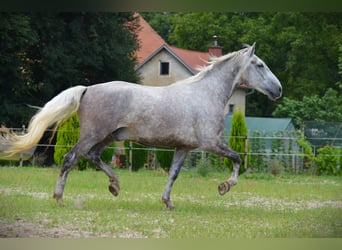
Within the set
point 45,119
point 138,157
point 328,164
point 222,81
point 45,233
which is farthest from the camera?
point 328,164

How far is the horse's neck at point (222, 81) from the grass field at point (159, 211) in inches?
54.8

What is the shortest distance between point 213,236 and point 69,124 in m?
7.72

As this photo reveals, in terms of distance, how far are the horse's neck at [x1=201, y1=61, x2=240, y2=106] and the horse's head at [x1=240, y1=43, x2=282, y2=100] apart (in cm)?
12

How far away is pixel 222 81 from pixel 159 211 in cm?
175

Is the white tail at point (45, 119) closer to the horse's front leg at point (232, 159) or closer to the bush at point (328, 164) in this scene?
the horse's front leg at point (232, 159)

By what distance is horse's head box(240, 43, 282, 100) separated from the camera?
326 inches

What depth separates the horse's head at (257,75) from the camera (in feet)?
27.2

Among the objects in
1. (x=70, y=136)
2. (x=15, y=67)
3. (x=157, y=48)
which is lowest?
(x=70, y=136)

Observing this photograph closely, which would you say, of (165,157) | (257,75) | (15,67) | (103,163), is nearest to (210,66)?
(257,75)

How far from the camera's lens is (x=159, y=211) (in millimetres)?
7828

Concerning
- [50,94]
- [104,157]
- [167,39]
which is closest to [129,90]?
[104,157]

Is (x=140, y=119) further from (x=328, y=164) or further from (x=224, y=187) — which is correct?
(x=328, y=164)

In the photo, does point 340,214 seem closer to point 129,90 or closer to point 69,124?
point 129,90

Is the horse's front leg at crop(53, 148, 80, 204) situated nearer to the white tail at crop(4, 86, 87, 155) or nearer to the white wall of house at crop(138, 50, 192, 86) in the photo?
the white tail at crop(4, 86, 87, 155)
